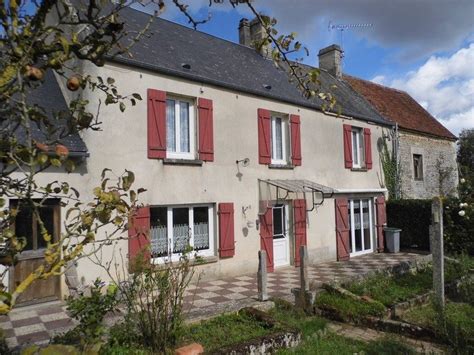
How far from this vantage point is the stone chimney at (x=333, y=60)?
1928 cm

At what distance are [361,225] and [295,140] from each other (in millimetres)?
4894

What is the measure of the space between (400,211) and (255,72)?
7948 millimetres

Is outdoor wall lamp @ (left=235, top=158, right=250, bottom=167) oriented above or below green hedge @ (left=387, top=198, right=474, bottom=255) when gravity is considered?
above

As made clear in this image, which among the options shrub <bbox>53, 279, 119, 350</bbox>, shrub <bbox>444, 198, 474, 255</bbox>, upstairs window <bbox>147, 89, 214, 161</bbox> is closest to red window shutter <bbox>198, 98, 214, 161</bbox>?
upstairs window <bbox>147, 89, 214, 161</bbox>

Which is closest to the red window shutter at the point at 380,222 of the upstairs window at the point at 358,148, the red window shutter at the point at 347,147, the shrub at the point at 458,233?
the upstairs window at the point at 358,148

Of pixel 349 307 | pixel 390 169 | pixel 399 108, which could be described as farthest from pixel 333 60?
pixel 349 307

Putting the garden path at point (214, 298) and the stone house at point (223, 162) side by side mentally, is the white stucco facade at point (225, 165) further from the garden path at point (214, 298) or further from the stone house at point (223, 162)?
the garden path at point (214, 298)

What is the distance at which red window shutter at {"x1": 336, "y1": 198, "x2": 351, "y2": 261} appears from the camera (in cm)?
1416

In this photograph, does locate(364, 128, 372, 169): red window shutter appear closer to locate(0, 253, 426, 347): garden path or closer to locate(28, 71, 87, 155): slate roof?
locate(0, 253, 426, 347): garden path

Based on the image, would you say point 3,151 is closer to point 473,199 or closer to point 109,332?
point 109,332

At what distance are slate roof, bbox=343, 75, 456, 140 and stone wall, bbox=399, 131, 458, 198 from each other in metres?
0.43

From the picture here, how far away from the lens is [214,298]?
8.68 metres

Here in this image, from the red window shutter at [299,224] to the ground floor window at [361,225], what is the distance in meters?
2.97

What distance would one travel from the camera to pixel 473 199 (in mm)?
9969
